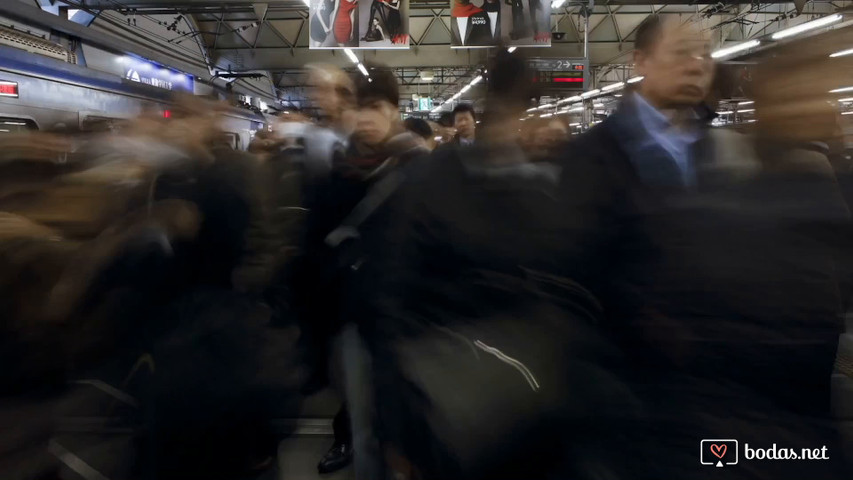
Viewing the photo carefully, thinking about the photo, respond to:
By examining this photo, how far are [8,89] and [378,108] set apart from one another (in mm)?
4643

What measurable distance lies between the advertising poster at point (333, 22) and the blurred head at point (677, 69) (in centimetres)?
817

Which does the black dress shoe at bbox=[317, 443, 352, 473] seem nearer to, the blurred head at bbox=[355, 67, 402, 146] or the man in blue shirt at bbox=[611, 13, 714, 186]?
the blurred head at bbox=[355, 67, 402, 146]

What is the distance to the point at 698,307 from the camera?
1.12 m

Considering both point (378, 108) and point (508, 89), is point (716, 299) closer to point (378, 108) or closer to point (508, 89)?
point (508, 89)

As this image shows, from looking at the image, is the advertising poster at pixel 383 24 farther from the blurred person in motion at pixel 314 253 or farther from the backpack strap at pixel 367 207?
the backpack strap at pixel 367 207

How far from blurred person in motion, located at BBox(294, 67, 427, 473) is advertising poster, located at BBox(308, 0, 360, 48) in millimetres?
7192

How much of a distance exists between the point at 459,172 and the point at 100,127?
84.4 inches

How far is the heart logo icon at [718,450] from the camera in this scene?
3.68ft

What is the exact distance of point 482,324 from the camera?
1.31 metres

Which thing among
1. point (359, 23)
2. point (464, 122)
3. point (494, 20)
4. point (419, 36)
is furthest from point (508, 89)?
point (419, 36)

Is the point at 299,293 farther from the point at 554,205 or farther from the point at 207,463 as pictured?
the point at 554,205

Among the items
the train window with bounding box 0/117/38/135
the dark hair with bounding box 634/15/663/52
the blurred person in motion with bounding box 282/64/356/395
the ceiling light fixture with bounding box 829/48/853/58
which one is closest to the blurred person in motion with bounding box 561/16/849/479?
the ceiling light fixture with bounding box 829/48/853/58

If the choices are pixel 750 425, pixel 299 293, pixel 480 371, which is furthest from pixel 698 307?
Result: pixel 299 293

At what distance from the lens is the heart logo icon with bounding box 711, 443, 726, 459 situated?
1121 millimetres
